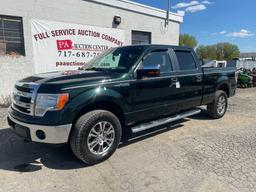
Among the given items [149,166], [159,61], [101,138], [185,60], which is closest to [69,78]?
[101,138]

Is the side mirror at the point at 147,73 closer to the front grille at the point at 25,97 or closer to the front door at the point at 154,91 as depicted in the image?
the front door at the point at 154,91

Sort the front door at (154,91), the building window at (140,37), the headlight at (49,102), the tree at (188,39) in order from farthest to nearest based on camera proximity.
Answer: the tree at (188,39), the building window at (140,37), the front door at (154,91), the headlight at (49,102)

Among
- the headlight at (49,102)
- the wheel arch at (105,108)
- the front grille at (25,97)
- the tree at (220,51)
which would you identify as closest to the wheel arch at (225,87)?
the wheel arch at (105,108)

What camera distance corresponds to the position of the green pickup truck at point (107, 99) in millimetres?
3357

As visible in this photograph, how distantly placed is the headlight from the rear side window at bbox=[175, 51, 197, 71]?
2895mm

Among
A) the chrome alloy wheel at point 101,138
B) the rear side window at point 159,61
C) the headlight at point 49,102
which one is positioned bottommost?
the chrome alloy wheel at point 101,138

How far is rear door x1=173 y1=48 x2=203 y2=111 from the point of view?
5121 mm

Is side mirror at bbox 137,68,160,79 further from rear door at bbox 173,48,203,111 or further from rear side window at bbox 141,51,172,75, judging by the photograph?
rear door at bbox 173,48,203,111

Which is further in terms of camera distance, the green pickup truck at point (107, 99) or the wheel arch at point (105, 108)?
the wheel arch at point (105, 108)

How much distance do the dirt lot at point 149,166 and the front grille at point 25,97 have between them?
93 centimetres

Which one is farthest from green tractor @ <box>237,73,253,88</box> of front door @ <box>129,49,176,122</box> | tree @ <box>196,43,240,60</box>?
tree @ <box>196,43,240,60</box>

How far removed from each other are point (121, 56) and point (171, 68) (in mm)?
1108

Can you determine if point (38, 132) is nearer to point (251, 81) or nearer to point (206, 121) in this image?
point (206, 121)

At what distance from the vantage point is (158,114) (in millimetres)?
4727
